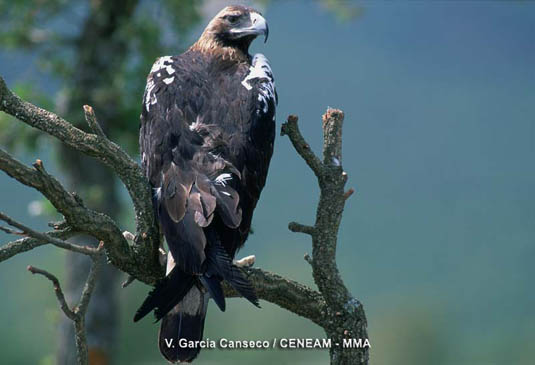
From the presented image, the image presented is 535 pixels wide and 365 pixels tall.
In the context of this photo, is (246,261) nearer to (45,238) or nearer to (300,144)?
(300,144)

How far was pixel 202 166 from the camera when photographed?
3.65 metres

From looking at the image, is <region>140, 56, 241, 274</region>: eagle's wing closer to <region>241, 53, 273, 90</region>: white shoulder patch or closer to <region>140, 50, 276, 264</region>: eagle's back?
<region>140, 50, 276, 264</region>: eagle's back

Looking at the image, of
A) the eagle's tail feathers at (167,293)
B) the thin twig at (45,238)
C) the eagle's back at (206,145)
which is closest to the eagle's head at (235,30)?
the eagle's back at (206,145)

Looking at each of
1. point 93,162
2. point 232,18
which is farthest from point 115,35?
point 232,18

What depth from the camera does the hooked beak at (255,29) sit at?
186 inches

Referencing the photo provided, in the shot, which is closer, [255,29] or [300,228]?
[300,228]

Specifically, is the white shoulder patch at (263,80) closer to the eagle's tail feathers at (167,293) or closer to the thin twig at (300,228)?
the thin twig at (300,228)

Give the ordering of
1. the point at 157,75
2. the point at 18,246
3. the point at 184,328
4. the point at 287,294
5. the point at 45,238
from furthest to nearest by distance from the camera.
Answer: the point at 157,75, the point at 287,294, the point at 184,328, the point at 18,246, the point at 45,238

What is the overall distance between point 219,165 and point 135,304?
14.1m

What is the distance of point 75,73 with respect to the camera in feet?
30.8

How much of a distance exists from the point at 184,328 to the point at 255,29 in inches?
80.4

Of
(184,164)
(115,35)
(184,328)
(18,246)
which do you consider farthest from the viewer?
(115,35)

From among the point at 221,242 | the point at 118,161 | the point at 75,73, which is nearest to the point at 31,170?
the point at 118,161

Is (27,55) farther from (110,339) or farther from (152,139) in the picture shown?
(152,139)
